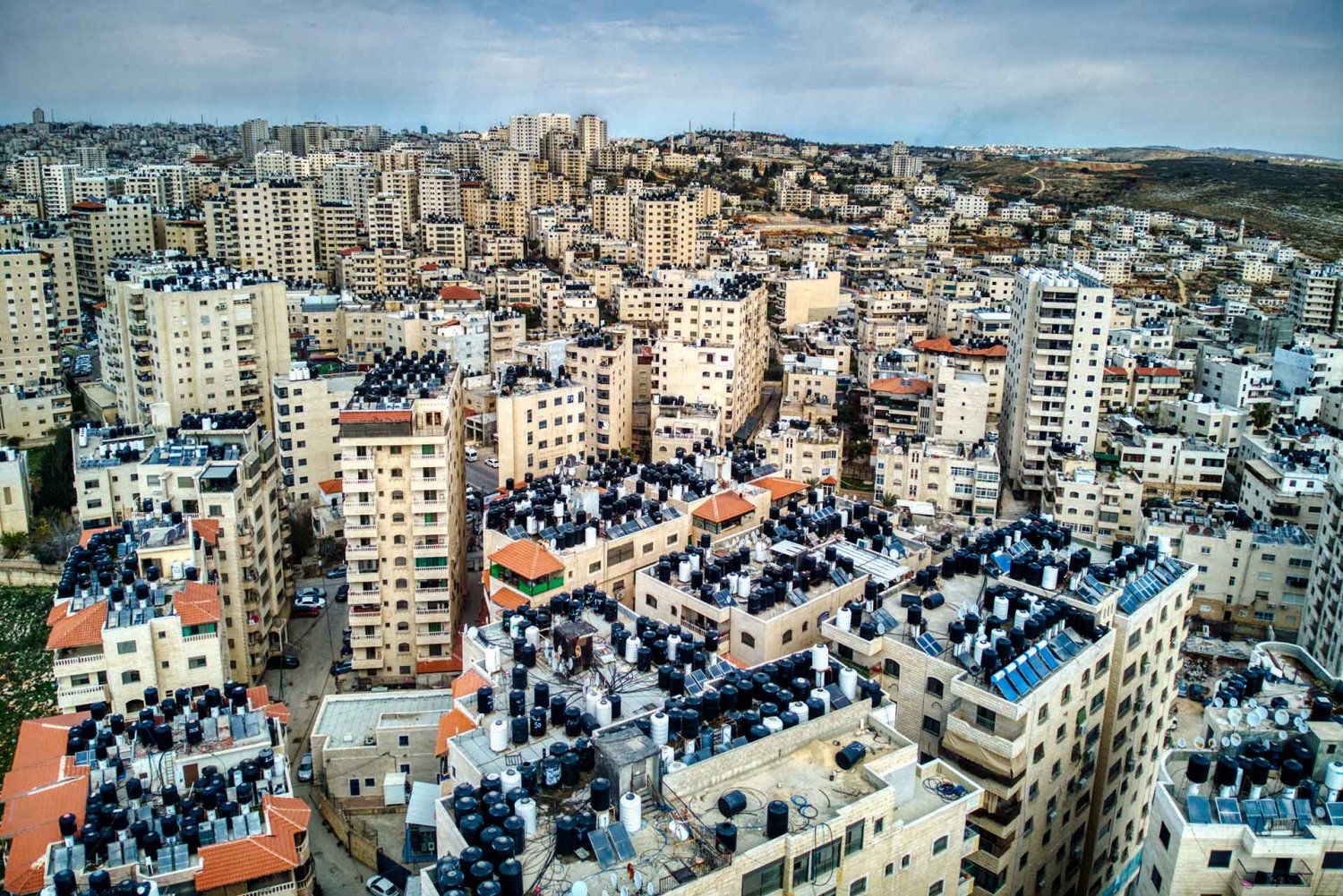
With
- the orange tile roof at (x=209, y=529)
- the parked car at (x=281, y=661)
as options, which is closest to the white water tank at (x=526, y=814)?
the orange tile roof at (x=209, y=529)

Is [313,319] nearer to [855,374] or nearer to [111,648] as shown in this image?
[855,374]

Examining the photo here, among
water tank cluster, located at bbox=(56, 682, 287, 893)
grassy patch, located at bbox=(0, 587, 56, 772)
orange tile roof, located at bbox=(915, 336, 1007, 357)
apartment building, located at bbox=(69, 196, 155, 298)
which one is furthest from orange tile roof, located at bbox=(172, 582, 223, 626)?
apartment building, located at bbox=(69, 196, 155, 298)

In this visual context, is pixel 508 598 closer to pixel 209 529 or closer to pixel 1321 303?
pixel 209 529

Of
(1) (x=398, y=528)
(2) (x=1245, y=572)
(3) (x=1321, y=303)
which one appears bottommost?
(2) (x=1245, y=572)

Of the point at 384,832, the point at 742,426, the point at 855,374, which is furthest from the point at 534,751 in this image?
the point at 855,374

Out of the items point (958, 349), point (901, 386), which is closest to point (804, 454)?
point (901, 386)

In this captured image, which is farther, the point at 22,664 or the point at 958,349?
the point at 958,349

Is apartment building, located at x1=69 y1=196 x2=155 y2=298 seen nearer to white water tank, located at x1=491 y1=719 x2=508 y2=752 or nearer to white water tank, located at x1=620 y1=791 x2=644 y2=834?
white water tank, located at x1=491 y1=719 x2=508 y2=752
